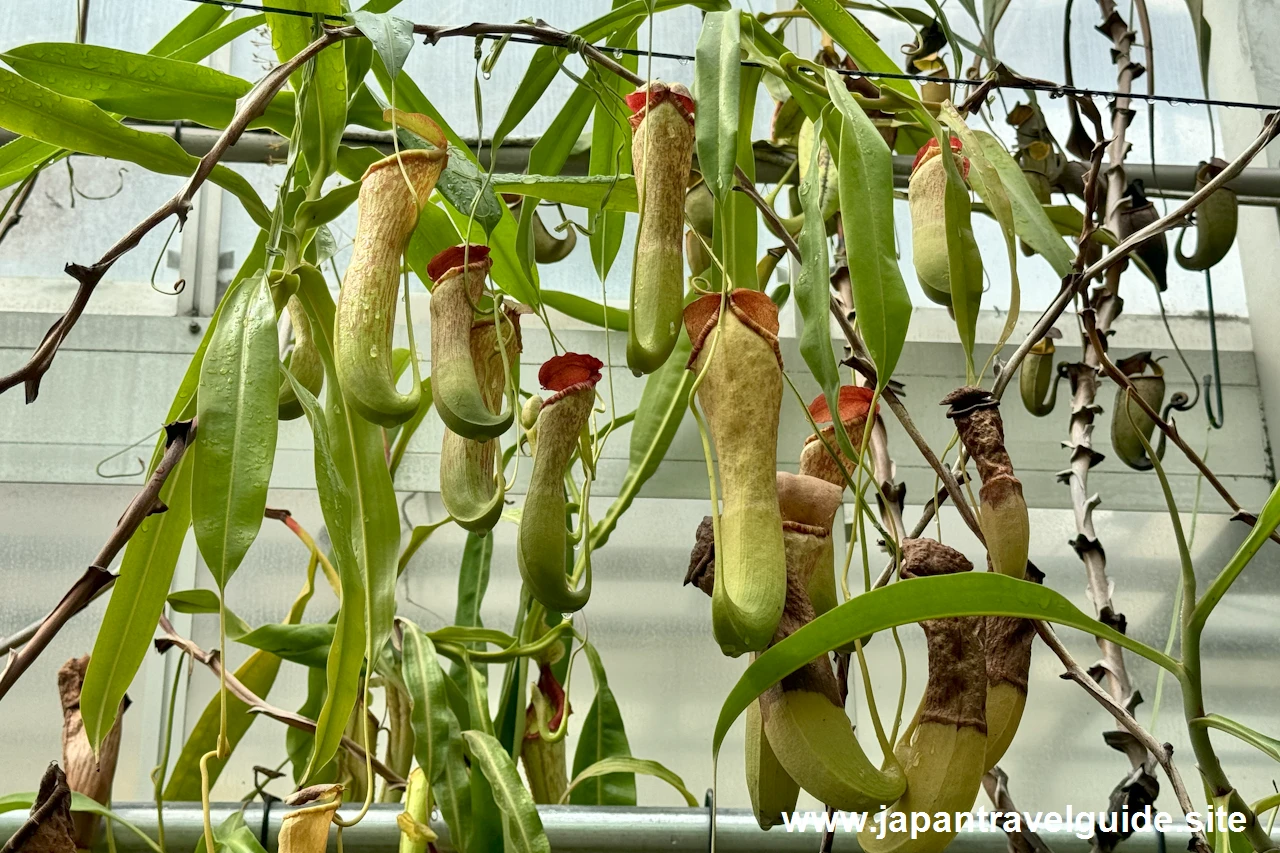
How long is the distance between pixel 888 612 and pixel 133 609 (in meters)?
0.43

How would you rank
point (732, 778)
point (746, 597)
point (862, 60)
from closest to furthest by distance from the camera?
point (746, 597), point (862, 60), point (732, 778)

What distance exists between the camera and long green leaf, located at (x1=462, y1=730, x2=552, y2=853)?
79 centimetres

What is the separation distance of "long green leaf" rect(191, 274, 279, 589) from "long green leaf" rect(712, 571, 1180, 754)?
25 cm

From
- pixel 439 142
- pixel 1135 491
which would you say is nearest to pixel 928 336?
pixel 1135 491

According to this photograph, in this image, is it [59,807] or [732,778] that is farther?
[732,778]

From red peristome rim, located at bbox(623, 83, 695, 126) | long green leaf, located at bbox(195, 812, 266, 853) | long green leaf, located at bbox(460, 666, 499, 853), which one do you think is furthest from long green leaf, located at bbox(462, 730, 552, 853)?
red peristome rim, located at bbox(623, 83, 695, 126)

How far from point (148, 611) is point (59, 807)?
143 mm

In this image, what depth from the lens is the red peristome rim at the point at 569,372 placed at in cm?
63

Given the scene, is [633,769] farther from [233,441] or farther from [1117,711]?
[233,441]

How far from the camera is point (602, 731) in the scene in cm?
131

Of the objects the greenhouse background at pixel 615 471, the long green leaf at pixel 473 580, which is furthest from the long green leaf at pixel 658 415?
the greenhouse background at pixel 615 471

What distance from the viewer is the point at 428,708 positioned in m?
1.00

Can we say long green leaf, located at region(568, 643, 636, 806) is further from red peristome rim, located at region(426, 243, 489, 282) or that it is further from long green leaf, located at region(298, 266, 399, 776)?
red peristome rim, located at region(426, 243, 489, 282)

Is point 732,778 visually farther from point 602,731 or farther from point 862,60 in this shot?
point 862,60
